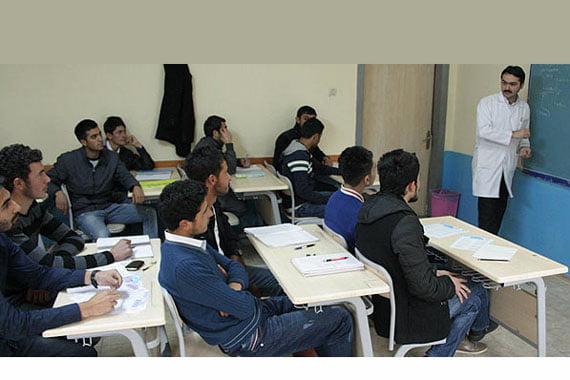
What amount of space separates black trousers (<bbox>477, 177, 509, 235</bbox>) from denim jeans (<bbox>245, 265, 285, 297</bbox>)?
2.31m

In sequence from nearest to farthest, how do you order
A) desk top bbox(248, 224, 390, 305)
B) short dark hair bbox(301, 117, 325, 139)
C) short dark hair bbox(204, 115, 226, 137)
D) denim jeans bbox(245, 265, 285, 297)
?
desk top bbox(248, 224, 390, 305)
denim jeans bbox(245, 265, 285, 297)
short dark hair bbox(301, 117, 325, 139)
short dark hair bbox(204, 115, 226, 137)

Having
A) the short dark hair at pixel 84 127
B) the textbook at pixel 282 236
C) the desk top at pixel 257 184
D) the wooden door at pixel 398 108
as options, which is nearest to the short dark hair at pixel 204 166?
the textbook at pixel 282 236

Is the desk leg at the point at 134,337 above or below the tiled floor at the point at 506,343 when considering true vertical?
above

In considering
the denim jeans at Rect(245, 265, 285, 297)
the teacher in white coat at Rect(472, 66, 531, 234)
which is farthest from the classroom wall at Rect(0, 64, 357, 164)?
the denim jeans at Rect(245, 265, 285, 297)

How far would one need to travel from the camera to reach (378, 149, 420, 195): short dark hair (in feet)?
7.16

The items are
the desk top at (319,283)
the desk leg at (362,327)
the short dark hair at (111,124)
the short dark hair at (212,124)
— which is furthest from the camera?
the short dark hair at (212,124)

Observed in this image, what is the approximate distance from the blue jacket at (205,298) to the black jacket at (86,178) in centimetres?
208

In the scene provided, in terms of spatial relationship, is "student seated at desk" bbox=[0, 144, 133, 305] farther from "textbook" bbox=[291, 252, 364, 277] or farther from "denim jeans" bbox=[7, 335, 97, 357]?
"textbook" bbox=[291, 252, 364, 277]

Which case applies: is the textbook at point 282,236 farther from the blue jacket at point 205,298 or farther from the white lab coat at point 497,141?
the white lab coat at point 497,141

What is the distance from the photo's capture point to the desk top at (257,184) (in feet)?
12.6

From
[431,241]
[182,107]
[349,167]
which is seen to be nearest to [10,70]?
[182,107]

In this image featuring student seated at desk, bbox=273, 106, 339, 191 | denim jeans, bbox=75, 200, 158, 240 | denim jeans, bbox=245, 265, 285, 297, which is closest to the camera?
denim jeans, bbox=245, 265, 285, 297

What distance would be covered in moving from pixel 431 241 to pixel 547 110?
2.03 metres
